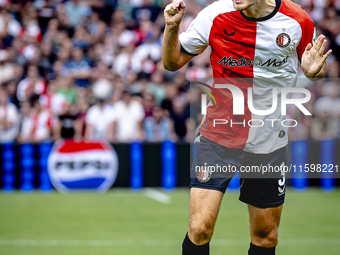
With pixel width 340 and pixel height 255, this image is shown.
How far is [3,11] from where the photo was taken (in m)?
12.8

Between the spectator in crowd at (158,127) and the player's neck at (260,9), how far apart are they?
608 cm

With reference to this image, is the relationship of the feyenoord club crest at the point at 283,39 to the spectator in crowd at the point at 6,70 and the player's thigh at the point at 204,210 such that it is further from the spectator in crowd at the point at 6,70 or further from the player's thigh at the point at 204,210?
the spectator in crowd at the point at 6,70

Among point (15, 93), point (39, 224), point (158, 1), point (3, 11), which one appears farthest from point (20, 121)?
point (158, 1)

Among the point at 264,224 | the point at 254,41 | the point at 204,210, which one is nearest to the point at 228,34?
the point at 254,41

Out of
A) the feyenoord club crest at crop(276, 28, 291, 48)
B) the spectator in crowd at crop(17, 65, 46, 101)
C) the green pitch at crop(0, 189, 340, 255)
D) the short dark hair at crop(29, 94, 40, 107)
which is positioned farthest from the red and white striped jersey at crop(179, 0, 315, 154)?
the spectator in crowd at crop(17, 65, 46, 101)

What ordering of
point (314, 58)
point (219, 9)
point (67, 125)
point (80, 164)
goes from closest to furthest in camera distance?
point (314, 58) < point (219, 9) < point (80, 164) < point (67, 125)

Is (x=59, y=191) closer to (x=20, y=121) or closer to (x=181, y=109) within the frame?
(x=20, y=121)

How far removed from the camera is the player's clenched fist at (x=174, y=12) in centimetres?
328

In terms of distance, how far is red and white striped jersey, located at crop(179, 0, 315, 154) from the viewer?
3475mm

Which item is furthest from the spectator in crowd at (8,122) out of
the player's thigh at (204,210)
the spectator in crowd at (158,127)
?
the player's thigh at (204,210)

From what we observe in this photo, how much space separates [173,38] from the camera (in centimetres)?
339

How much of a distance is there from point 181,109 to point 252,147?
5.87m

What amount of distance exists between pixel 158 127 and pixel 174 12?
6.33m

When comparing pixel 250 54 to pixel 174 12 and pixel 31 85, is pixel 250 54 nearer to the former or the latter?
pixel 174 12
